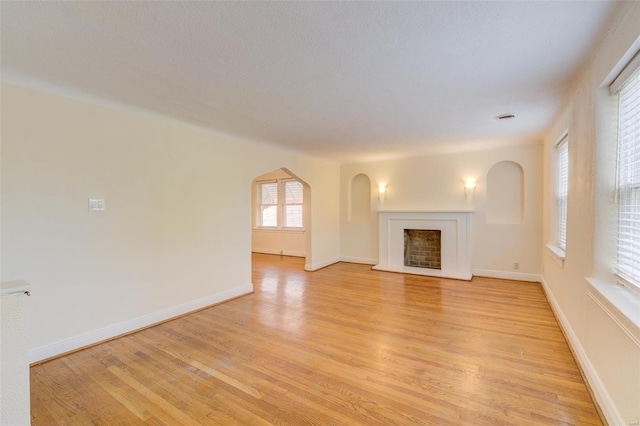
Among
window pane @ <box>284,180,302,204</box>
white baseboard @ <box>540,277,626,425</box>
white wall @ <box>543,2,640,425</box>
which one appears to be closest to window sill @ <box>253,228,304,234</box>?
window pane @ <box>284,180,302,204</box>

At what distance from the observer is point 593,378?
196cm

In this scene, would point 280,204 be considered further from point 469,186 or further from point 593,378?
point 593,378

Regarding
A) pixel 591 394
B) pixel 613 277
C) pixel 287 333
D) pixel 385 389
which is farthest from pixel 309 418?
pixel 613 277

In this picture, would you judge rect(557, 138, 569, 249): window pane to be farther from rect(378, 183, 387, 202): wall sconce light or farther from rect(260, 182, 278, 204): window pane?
rect(260, 182, 278, 204): window pane

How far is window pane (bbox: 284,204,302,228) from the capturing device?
775 cm

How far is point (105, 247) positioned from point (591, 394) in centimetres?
419

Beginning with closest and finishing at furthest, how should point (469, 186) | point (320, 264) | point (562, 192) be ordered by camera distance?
point (562, 192), point (469, 186), point (320, 264)

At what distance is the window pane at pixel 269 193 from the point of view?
8109 millimetres

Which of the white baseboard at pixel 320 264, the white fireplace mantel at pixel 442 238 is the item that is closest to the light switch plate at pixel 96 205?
the white baseboard at pixel 320 264

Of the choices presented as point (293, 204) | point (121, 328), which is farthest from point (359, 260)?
point (121, 328)

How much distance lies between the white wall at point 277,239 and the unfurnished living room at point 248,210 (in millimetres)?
3189

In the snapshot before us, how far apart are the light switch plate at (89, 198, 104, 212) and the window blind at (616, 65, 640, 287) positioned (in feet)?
13.5

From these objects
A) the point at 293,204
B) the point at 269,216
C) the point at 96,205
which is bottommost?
the point at 269,216

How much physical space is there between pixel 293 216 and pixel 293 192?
66cm
